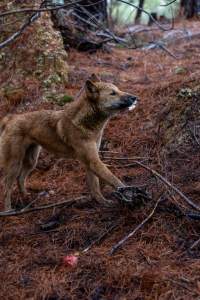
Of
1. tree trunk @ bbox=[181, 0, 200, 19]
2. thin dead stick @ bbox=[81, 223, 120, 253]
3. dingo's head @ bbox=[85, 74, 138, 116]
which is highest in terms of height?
dingo's head @ bbox=[85, 74, 138, 116]

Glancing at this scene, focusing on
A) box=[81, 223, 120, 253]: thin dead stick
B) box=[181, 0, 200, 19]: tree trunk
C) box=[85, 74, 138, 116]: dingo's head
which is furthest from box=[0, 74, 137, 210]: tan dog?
box=[181, 0, 200, 19]: tree trunk

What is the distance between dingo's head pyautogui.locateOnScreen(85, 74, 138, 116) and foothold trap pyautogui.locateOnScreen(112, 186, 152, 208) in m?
1.28

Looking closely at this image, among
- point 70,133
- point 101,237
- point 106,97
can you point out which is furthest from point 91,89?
point 101,237

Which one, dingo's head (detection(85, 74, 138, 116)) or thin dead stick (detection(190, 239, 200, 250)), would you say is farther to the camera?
dingo's head (detection(85, 74, 138, 116))

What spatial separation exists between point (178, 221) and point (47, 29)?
6245 mm

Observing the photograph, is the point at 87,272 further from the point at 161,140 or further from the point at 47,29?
the point at 47,29

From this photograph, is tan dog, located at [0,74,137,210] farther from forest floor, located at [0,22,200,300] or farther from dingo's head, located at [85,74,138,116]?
forest floor, located at [0,22,200,300]

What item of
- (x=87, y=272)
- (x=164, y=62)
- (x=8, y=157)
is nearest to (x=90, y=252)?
(x=87, y=272)

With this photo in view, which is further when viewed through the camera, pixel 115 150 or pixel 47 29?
pixel 47 29

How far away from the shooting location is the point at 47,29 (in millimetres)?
10539

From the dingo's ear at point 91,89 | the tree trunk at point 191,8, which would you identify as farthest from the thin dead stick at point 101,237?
the tree trunk at point 191,8

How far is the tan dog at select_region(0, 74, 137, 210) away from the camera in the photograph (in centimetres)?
650

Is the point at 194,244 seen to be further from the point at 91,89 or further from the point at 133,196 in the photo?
the point at 91,89

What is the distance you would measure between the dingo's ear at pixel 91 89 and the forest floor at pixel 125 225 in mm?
906
